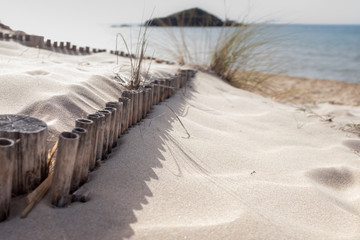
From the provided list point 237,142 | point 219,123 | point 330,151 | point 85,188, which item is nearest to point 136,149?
point 85,188

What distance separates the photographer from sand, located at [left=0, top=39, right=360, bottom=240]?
1.42 meters

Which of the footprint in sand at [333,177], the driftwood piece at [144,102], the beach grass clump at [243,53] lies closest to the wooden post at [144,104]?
the driftwood piece at [144,102]

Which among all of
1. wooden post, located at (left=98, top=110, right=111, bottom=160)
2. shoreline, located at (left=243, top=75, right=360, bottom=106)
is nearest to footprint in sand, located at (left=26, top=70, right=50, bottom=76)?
wooden post, located at (left=98, top=110, right=111, bottom=160)

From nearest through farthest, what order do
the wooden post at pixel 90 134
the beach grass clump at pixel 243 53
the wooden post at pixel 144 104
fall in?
the wooden post at pixel 90 134 → the wooden post at pixel 144 104 → the beach grass clump at pixel 243 53

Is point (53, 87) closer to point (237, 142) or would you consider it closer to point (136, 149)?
point (136, 149)

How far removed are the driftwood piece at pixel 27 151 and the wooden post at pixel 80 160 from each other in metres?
0.15

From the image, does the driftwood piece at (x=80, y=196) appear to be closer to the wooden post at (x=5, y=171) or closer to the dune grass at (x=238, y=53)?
the wooden post at (x=5, y=171)

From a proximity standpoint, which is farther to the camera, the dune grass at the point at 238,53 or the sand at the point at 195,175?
the dune grass at the point at 238,53

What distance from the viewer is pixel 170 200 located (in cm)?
163

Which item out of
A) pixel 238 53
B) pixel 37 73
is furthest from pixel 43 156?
pixel 238 53

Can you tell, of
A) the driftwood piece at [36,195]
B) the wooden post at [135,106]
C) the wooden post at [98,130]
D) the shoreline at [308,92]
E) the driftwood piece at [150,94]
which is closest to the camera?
the driftwood piece at [36,195]

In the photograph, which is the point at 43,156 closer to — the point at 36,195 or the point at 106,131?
the point at 36,195

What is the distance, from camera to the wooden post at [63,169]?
1.42 metres

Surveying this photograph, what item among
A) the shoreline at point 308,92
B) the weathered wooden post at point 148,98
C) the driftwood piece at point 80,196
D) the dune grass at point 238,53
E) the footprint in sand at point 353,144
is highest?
the dune grass at point 238,53
